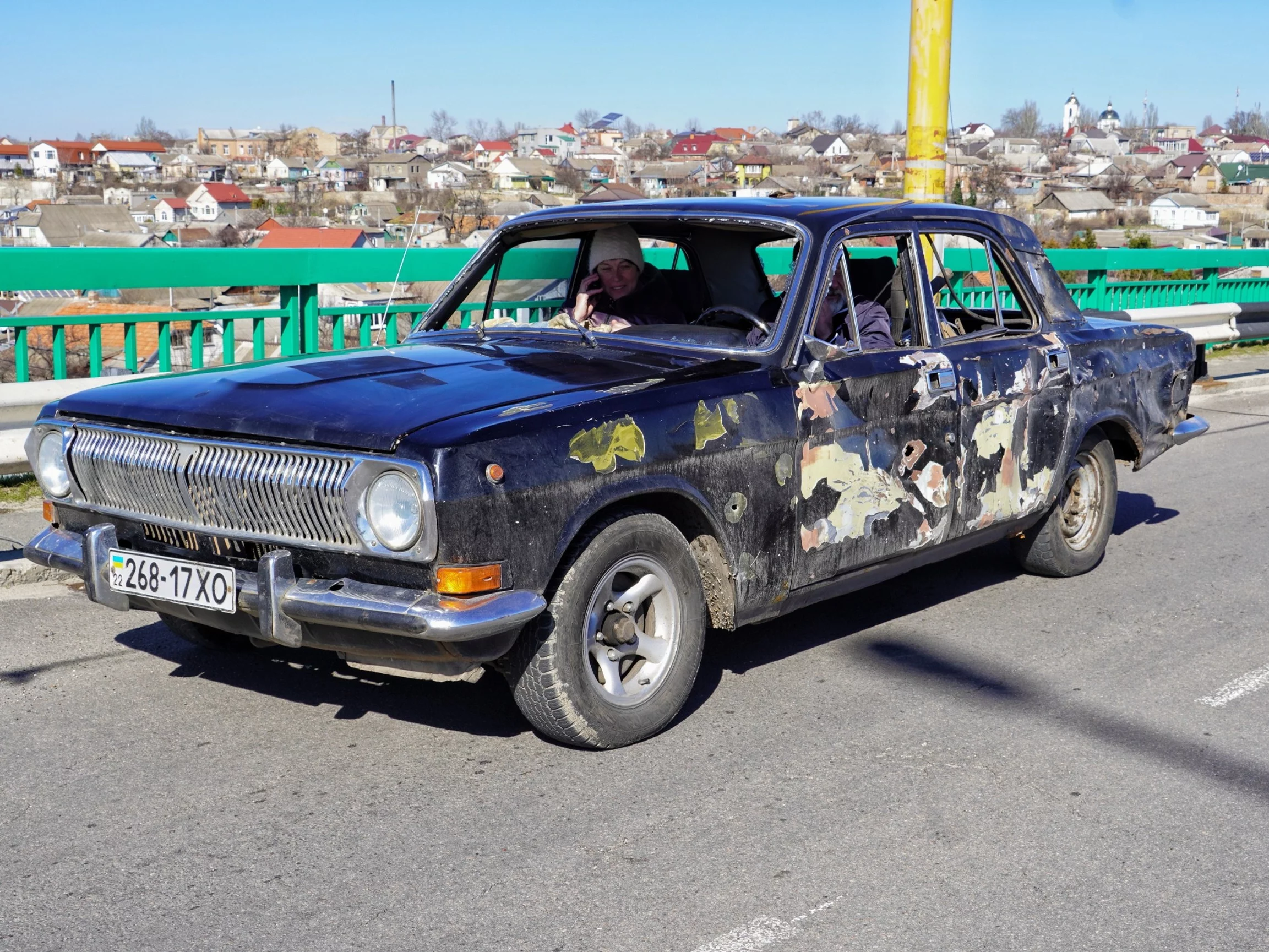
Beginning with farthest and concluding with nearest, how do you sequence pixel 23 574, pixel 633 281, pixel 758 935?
pixel 23 574, pixel 633 281, pixel 758 935

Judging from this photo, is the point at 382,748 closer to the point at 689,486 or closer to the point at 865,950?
the point at 689,486

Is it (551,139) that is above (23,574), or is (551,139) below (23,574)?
above

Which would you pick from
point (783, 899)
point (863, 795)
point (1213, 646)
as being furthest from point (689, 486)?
point (1213, 646)

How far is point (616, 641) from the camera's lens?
427cm

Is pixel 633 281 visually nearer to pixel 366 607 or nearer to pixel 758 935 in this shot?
pixel 366 607

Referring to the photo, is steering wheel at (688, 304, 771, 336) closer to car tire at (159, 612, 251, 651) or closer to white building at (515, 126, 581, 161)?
car tire at (159, 612, 251, 651)

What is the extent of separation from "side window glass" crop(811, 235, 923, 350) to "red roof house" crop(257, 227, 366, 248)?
4335 millimetres

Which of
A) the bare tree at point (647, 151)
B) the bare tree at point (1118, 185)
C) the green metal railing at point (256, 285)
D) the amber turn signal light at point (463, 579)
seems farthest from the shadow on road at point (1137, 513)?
the bare tree at point (1118, 185)

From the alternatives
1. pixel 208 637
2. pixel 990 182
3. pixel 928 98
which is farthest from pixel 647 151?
pixel 208 637

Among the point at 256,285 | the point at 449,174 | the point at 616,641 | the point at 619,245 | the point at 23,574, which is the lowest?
the point at 23,574

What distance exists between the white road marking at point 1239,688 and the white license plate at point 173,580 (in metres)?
3.36

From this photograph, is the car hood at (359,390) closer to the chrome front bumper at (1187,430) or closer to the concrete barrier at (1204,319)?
the chrome front bumper at (1187,430)

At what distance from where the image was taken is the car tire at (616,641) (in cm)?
404

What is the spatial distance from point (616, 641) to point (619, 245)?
2.06m
